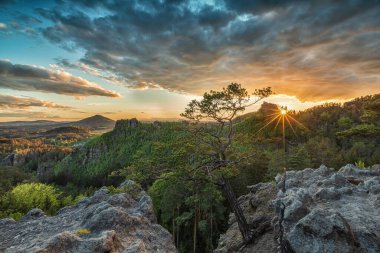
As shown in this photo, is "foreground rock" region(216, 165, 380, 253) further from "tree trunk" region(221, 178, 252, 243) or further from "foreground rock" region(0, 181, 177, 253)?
"tree trunk" region(221, 178, 252, 243)

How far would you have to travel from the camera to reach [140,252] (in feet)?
26.4

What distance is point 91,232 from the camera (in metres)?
8.93

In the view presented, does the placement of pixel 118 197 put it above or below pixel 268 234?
above

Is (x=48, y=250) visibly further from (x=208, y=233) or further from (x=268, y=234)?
(x=208, y=233)

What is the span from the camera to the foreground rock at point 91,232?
7606mm

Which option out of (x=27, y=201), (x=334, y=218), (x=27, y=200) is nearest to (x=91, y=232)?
(x=334, y=218)

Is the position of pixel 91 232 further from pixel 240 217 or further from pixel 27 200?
pixel 27 200

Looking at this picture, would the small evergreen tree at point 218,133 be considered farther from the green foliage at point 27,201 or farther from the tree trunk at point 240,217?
the green foliage at point 27,201

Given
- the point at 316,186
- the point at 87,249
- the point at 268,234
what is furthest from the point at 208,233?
the point at 87,249

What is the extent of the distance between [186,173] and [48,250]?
11331 millimetres

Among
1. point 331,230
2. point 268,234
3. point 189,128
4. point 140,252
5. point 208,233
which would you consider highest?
point 189,128

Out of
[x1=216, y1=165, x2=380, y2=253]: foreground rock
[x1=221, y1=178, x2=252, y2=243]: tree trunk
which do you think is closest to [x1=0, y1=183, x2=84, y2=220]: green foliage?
[x1=221, y1=178, x2=252, y2=243]: tree trunk

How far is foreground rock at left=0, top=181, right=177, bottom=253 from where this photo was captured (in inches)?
299

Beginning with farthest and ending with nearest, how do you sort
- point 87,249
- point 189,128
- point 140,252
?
1. point 189,128
2. point 140,252
3. point 87,249
